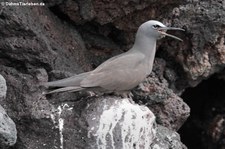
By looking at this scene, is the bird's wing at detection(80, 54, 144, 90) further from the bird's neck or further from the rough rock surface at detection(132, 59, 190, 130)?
the rough rock surface at detection(132, 59, 190, 130)

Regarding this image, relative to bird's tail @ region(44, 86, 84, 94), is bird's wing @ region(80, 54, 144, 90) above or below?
above

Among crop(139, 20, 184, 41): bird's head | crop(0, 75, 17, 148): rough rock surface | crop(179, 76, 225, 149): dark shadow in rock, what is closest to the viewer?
crop(0, 75, 17, 148): rough rock surface

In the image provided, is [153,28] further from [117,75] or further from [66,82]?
[66,82]

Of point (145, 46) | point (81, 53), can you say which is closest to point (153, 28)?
point (145, 46)

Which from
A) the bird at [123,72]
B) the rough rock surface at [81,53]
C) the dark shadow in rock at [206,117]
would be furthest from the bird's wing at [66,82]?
the dark shadow in rock at [206,117]

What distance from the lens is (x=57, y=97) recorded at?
589 centimetres

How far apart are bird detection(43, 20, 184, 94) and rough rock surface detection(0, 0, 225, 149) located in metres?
0.16

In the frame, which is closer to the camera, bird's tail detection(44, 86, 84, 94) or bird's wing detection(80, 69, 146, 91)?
bird's tail detection(44, 86, 84, 94)

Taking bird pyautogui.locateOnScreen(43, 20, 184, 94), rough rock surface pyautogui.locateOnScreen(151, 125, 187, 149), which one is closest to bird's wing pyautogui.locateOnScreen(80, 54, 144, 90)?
bird pyautogui.locateOnScreen(43, 20, 184, 94)

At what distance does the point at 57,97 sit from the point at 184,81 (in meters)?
2.16

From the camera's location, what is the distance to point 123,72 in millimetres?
5867

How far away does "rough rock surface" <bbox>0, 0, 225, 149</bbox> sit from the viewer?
5.63 meters

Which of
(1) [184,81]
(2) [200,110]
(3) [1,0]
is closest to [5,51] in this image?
(3) [1,0]

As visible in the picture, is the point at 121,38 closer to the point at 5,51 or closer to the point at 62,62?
the point at 62,62
